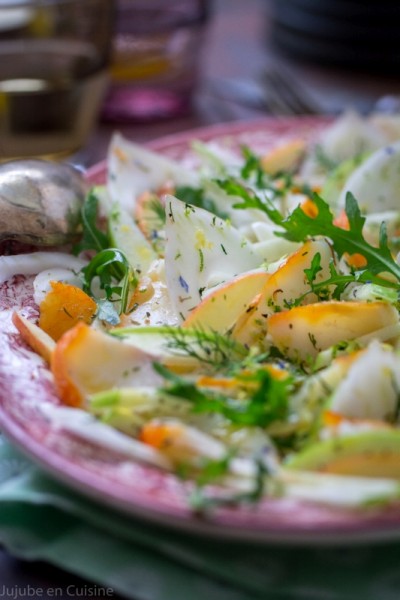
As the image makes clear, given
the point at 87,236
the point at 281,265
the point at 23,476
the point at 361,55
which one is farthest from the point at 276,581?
the point at 361,55

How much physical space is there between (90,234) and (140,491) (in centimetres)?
66

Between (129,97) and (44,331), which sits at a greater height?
(44,331)

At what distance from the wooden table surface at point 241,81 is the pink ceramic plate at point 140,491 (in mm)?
1207

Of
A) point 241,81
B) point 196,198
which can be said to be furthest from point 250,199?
point 241,81

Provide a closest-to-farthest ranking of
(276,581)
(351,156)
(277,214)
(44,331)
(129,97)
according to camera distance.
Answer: (276,581) < (44,331) < (277,214) < (351,156) < (129,97)

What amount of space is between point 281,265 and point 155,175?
0.54 meters

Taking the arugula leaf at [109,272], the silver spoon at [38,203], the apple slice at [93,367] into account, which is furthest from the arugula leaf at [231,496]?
the silver spoon at [38,203]

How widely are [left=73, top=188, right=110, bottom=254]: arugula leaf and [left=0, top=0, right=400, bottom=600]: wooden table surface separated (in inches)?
28.9

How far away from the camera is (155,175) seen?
173 centimetres

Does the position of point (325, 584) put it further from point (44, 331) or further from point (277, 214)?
point (277, 214)

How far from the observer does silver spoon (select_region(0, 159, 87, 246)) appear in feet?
4.61

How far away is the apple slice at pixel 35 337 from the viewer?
1193mm

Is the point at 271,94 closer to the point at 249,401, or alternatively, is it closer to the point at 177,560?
the point at 249,401

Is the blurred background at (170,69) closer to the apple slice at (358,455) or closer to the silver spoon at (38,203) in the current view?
the silver spoon at (38,203)
